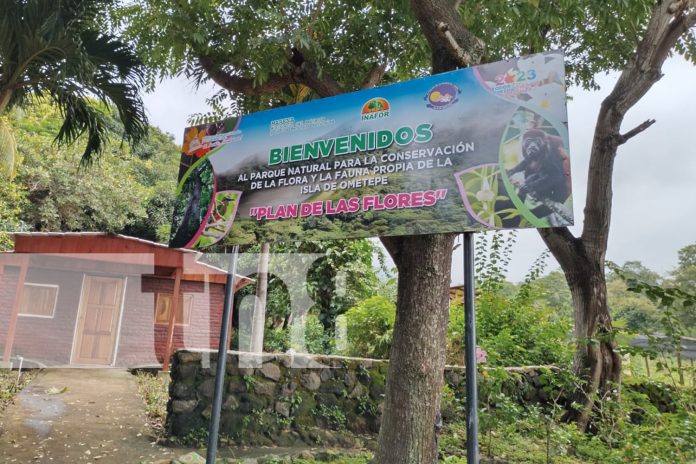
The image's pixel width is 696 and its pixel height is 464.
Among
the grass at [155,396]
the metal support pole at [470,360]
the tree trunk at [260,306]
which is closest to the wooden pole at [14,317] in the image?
the grass at [155,396]

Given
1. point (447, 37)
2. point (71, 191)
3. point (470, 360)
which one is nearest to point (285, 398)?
point (470, 360)

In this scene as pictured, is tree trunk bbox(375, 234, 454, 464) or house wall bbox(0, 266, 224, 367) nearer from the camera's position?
tree trunk bbox(375, 234, 454, 464)

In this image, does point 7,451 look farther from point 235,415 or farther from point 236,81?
point 236,81

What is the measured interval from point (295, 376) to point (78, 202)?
12.3 meters

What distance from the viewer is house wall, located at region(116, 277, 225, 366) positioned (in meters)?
10.6

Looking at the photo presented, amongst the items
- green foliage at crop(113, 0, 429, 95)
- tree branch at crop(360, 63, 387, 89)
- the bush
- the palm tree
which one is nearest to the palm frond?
the palm tree

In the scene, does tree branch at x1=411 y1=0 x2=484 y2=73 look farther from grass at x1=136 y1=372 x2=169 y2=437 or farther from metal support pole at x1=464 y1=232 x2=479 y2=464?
grass at x1=136 y1=372 x2=169 y2=437

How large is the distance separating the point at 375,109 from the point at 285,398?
11.8 ft

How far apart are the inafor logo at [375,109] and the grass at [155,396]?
4312 mm

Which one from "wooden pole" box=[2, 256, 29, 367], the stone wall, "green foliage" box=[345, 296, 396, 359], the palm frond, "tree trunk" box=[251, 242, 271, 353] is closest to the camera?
the stone wall

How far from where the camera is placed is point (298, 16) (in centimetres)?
433

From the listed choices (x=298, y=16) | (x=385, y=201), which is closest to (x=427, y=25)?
(x=298, y=16)

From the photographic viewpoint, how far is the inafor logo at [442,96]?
108 inches

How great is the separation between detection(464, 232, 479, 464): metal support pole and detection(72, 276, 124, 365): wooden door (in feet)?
33.2
